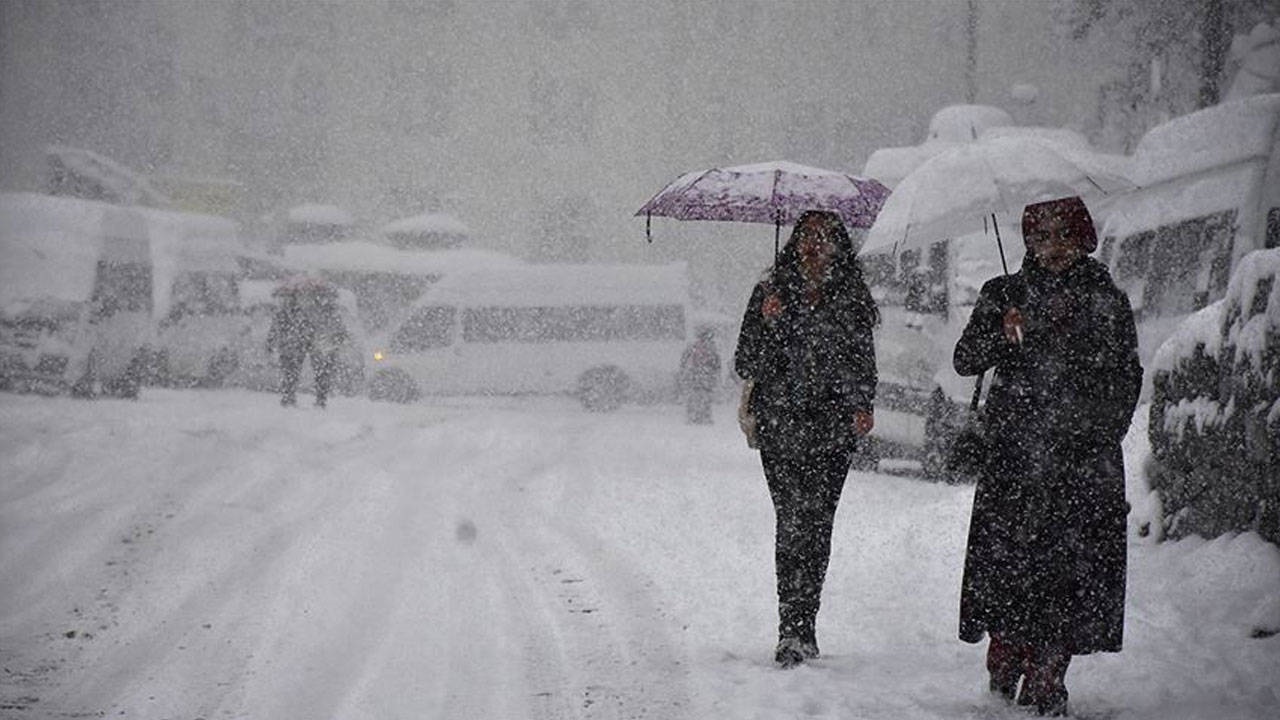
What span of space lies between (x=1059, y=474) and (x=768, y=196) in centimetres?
211

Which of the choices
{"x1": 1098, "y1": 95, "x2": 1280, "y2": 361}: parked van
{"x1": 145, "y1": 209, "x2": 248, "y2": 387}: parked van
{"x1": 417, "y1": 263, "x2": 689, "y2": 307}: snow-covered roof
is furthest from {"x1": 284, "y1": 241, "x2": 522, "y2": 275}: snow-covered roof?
{"x1": 1098, "y1": 95, "x2": 1280, "y2": 361}: parked van

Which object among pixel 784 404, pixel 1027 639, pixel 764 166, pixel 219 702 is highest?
pixel 764 166

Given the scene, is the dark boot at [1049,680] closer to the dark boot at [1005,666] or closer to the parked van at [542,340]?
the dark boot at [1005,666]

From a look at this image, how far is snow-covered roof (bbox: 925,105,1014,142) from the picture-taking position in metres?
22.2

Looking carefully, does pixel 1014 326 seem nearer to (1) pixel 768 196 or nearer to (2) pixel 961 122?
(1) pixel 768 196

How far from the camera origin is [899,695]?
5008mm

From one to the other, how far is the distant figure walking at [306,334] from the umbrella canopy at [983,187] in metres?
13.1

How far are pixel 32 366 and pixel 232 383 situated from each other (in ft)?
12.4

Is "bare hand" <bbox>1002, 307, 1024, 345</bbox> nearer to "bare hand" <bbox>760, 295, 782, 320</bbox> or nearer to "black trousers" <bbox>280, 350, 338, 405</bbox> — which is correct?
"bare hand" <bbox>760, 295, 782, 320</bbox>

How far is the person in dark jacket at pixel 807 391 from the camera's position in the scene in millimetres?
5523

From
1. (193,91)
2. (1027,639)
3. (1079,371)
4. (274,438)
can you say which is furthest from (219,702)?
(193,91)

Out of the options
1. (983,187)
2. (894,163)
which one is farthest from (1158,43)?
(983,187)

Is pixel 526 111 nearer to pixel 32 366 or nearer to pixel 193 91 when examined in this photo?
pixel 193 91

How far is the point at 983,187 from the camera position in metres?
5.54
